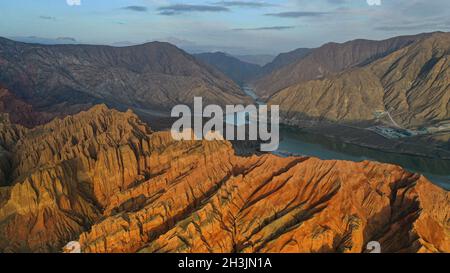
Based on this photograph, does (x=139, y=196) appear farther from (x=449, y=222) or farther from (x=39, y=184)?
(x=449, y=222)

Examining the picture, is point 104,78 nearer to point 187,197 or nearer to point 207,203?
point 187,197

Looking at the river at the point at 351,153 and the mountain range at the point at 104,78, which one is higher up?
the mountain range at the point at 104,78

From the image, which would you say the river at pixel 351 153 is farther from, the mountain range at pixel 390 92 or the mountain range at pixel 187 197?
the mountain range at pixel 187 197

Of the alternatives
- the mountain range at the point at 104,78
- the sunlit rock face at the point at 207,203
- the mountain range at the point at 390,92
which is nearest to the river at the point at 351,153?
the mountain range at the point at 390,92

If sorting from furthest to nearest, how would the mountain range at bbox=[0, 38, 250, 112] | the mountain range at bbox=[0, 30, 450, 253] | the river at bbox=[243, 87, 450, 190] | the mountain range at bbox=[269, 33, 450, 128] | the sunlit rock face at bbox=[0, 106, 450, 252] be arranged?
the mountain range at bbox=[0, 38, 250, 112] < the mountain range at bbox=[269, 33, 450, 128] < the river at bbox=[243, 87, 450, 190] < the mountain range at bbox=[0, 30, 450, 253] < the sunlit rock face at bbox=[0, 106, 450, 252]

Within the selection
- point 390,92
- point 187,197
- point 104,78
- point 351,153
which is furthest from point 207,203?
point 104,78

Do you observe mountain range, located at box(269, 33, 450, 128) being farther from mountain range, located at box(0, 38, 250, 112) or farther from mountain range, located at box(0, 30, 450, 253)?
mountain range, located at box(0, 30, 450, 253)

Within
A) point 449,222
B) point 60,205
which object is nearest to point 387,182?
point 449,222

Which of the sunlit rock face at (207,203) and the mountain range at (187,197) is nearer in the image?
the sunlit rock face at (207,203)

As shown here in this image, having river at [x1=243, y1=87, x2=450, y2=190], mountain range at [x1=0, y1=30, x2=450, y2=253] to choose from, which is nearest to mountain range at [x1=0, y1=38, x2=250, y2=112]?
river at [x1=243, y1=87, x2=450, y2=190]
